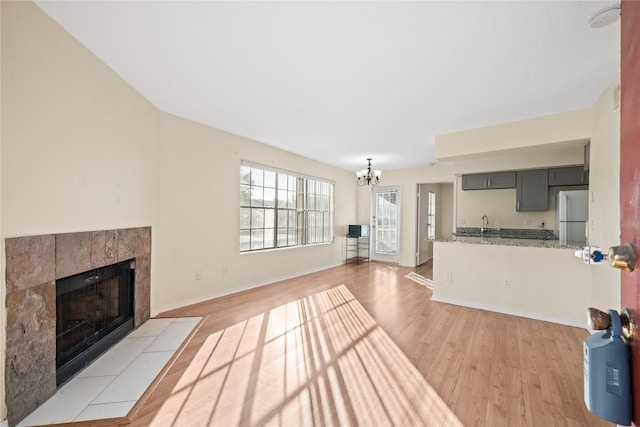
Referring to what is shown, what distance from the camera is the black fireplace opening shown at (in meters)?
2.05

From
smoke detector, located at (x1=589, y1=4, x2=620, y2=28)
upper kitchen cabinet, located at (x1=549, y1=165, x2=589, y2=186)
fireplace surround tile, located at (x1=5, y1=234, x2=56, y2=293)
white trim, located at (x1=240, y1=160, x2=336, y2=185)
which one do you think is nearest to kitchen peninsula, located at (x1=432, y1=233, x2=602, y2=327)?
upper kitchen cabinet, located at (x1=549, y1=165, x2=589, y2=186)

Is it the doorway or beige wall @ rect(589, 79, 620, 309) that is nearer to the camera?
beige wall @ rect(589, 79, 620, 309)

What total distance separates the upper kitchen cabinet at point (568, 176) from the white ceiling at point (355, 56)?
167 centimetres

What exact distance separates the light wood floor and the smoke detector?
2.54 meters

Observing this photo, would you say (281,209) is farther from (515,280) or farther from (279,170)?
(515,280)

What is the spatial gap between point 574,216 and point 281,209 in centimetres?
455

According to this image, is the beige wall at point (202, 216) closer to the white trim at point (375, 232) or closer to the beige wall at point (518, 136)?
the beige wall at point (518, 136)

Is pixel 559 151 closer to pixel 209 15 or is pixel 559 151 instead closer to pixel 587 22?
pixel 587 22

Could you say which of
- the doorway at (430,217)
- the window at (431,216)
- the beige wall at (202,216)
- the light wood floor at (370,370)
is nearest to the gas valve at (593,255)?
the light wood floor at (370,370)

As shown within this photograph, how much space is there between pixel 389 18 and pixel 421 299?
12.1ft

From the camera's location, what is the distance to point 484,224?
207 inches

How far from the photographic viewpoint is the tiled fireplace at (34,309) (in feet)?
5.31

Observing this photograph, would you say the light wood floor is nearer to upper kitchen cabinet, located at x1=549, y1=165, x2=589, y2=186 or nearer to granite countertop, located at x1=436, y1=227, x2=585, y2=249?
granite countertop, located at x1=436, y1=227, x2=585, y2=249

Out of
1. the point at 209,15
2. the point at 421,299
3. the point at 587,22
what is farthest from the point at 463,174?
the point at 209,15
